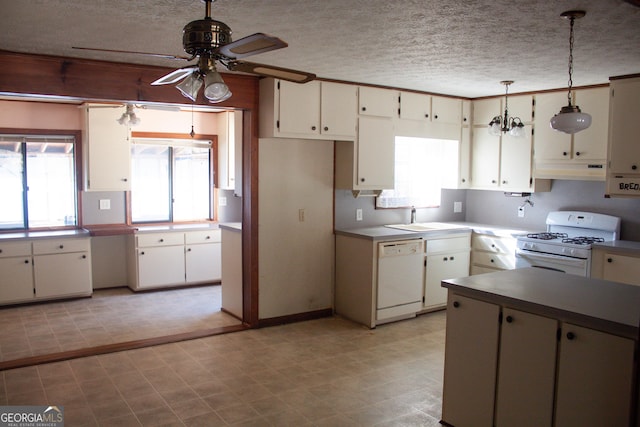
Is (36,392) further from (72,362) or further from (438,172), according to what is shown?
(438,172)

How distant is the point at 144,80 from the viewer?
4.23m

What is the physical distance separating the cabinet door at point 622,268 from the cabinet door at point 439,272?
148cm

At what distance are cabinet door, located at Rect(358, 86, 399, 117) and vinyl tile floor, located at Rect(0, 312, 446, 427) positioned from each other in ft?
7.16

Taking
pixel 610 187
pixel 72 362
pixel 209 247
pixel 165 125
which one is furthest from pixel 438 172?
pixel 72 362

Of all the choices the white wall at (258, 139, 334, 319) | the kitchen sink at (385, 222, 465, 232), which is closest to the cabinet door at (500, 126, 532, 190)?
the kitchen sink at (385, 222, 465, 232)

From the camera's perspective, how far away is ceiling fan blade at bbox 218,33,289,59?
1.94 meters

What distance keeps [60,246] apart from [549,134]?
5.27m

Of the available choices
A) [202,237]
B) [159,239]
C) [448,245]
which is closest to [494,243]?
[448,245]

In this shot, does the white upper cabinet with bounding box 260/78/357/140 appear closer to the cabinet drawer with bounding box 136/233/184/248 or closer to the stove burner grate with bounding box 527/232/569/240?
the stove burner grate with bounding box 527/232/569/240

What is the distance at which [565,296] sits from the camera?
2.76 m

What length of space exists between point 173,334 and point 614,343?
11.8ft

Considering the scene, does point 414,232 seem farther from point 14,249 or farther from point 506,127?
point 14,249

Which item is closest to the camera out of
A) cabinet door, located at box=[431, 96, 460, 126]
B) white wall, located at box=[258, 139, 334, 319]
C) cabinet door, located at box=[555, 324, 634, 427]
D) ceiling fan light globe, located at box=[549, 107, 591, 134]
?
cabinet door, located at box=[555, 324, 634, 427]

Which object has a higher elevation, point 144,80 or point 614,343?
point 144,80
